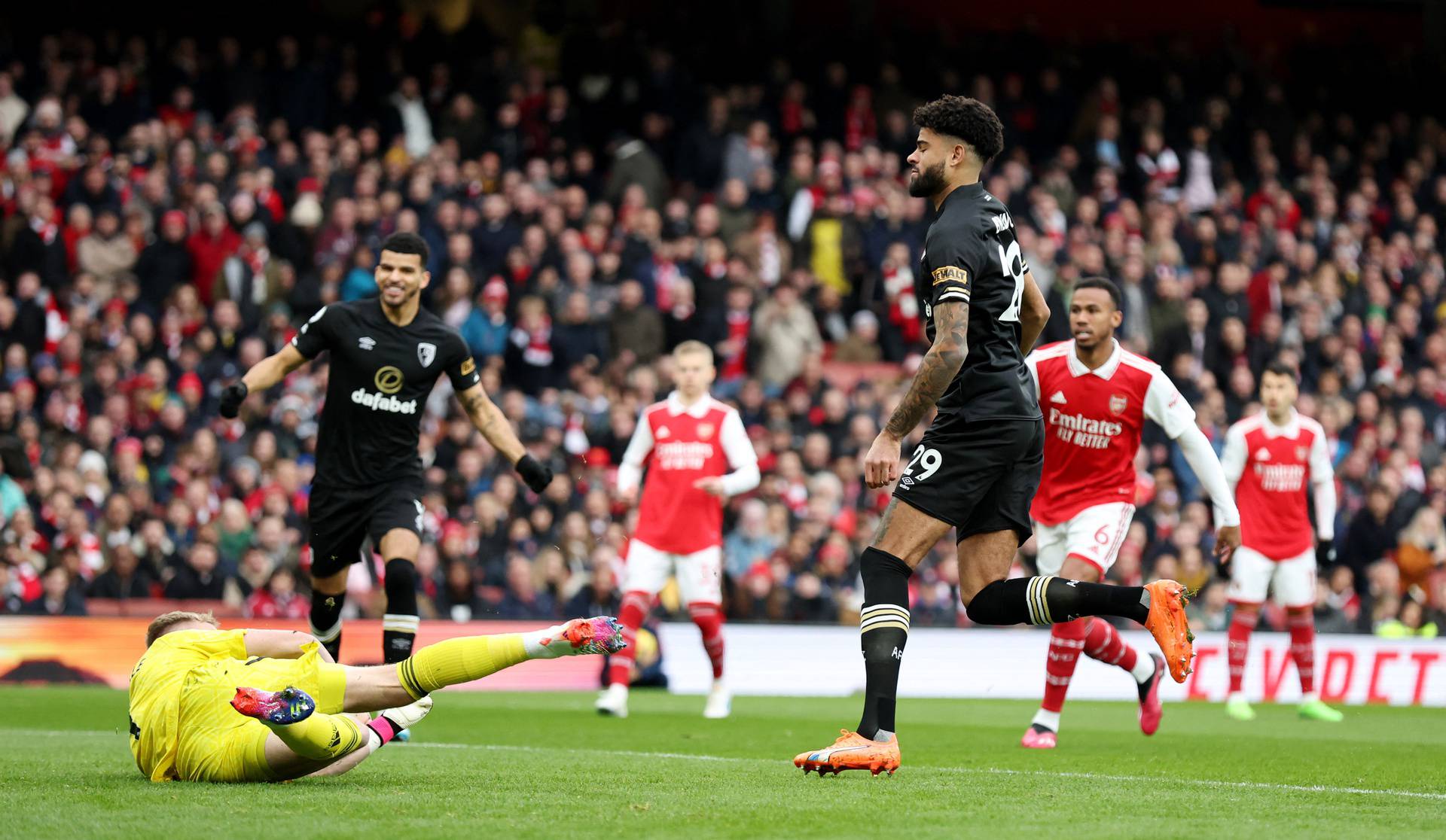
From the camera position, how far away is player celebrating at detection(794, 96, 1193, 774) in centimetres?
711

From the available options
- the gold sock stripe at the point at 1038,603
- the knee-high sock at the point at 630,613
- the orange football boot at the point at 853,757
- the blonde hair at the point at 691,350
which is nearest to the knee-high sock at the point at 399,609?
the knee-high sock at the point at 630,613

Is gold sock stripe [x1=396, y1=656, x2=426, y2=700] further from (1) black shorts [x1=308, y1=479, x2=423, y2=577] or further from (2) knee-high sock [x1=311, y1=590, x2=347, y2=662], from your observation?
(2) knee-high sock [x1=311, y1=590, x2=347, y2=662]

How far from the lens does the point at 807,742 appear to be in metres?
10.1

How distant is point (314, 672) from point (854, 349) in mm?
14482

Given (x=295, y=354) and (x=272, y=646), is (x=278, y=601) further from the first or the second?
(x=272, y=646)

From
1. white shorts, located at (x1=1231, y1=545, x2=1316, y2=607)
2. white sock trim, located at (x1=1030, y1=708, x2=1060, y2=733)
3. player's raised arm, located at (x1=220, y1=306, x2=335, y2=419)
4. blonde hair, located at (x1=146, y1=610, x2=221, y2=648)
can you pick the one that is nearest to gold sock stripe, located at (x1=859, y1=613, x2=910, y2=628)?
blonde hair, located at (x1=146, y1=610, x2=221, y2=648)

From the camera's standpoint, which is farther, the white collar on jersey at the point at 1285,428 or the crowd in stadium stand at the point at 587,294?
the crowd in stadium stand at the point at 587,294

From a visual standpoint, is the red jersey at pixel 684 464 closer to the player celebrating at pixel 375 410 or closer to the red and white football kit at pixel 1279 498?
the player celebrating at pixel 375 410

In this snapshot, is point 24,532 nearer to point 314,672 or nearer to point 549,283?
point 549,283

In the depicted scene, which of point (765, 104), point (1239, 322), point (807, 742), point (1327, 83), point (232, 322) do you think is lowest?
point (807, 742)

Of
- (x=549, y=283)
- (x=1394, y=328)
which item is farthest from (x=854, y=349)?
(x=1394, y=328)

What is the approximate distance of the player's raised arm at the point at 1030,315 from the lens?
7.77 m

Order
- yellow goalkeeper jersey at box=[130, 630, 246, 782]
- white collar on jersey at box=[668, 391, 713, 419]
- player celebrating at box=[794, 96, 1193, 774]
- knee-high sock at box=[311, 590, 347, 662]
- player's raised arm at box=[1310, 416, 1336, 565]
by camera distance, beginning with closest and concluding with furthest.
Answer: yellow goalkeeper jersey at box=[130, 630, 246, 782], player celebrating at box=[794, 96, 1193, 774], knee-high sock at box=[311, 590, 347, 662], white collar on jersey at box=[668, 391, 713, 419], player's raised arm at box=[1310, 416, 1336, 565]

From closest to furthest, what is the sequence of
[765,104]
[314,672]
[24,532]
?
[314,672]
[24,532]
[765,104]
